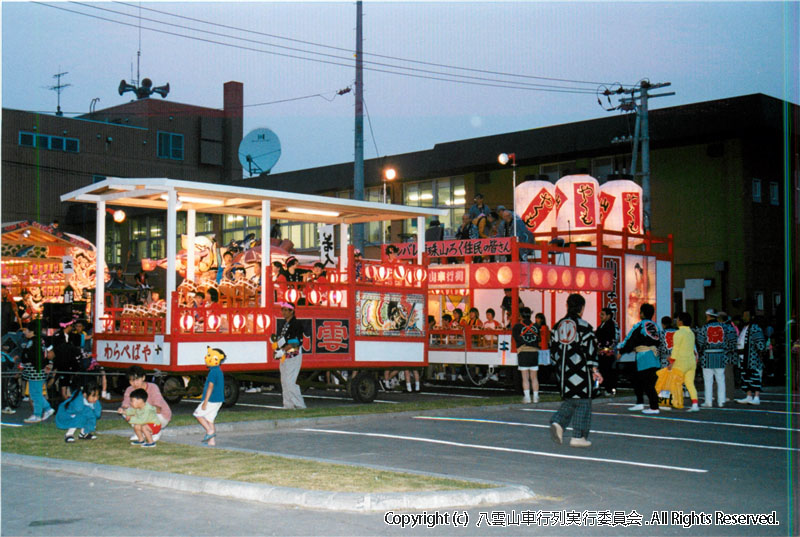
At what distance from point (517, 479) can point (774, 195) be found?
95.5 feet

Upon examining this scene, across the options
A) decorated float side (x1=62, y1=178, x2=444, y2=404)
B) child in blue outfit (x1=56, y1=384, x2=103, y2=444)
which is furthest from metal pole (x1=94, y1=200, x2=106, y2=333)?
child in blue outfit (x1=56, y1=384, x2=103, y2=444)

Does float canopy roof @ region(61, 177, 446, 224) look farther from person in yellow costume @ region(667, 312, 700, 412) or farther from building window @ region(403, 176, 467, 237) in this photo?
building window @ region(403, 176, 467, 237)

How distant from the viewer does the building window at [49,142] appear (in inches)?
1992

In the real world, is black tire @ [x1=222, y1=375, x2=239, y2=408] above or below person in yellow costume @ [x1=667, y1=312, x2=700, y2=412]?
below

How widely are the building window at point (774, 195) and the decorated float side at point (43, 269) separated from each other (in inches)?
964

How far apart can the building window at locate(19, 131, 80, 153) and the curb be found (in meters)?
45.9

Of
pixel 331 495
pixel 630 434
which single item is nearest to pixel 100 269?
pixel 630 434

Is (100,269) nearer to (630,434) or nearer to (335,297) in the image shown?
(335,297)

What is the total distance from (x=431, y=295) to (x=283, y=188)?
2496cm

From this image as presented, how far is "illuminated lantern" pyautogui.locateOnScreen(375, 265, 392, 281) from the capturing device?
1950 cm

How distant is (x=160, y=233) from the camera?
175 ft

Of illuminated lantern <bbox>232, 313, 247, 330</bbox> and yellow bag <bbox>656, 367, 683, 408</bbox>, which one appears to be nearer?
illuminated lantern <bbox>232, 313, 247, 330</bbox>

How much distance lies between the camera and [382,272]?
64.4 feet

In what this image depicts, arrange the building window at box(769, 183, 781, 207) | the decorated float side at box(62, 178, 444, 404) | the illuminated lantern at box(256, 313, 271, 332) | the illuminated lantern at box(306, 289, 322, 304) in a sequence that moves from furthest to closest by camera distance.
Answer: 1. the building window at box(769, 183, 781, 207)
2. the illuminated lantern at box(306, 289, 322, 304)
3. the illuminated lantern at box(256, 313, 271, 332)
4. the decorated float side at box(62, 178, 444, 404)
